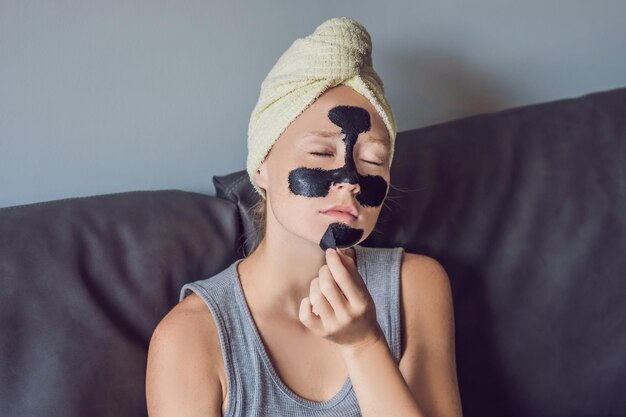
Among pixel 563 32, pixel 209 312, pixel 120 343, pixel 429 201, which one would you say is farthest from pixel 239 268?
pixel 563 32

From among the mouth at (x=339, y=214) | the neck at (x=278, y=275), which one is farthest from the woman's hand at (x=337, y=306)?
the neck at (x=278, y=275)

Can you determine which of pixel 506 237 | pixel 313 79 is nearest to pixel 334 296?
pixel 313 79

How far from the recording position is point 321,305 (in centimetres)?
111

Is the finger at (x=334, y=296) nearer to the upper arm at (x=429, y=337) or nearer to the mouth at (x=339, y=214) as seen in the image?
the mouth at (x=339, y=214)

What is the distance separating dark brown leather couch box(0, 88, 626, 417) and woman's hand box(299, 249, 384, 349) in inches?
15.3

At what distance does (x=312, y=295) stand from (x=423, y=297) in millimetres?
396

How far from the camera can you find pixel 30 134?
1469mm

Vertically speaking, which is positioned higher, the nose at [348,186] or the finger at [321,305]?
the nose at [348,186]

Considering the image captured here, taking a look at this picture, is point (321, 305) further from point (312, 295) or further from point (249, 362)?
point (249, 362)

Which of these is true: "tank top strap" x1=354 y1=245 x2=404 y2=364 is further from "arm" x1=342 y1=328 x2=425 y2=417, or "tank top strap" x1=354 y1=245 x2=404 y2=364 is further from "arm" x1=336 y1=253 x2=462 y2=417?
"arm" x1=342 y1=328 x2=425 y2=417

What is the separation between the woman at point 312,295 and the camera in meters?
1.20

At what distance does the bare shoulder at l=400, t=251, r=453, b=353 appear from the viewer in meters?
1.43

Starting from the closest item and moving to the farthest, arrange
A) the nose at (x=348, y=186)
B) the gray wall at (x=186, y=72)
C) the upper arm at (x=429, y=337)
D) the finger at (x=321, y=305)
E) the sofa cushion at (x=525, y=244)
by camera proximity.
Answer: the finger at (x=321, y=305) < the nose at (x=348, y=186) < the upper arm at (x=429, y=337) < the gray wall at (x=186, y=72) < the sofa cushion at (x=525, y=244)

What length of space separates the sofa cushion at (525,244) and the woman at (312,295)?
19cm
